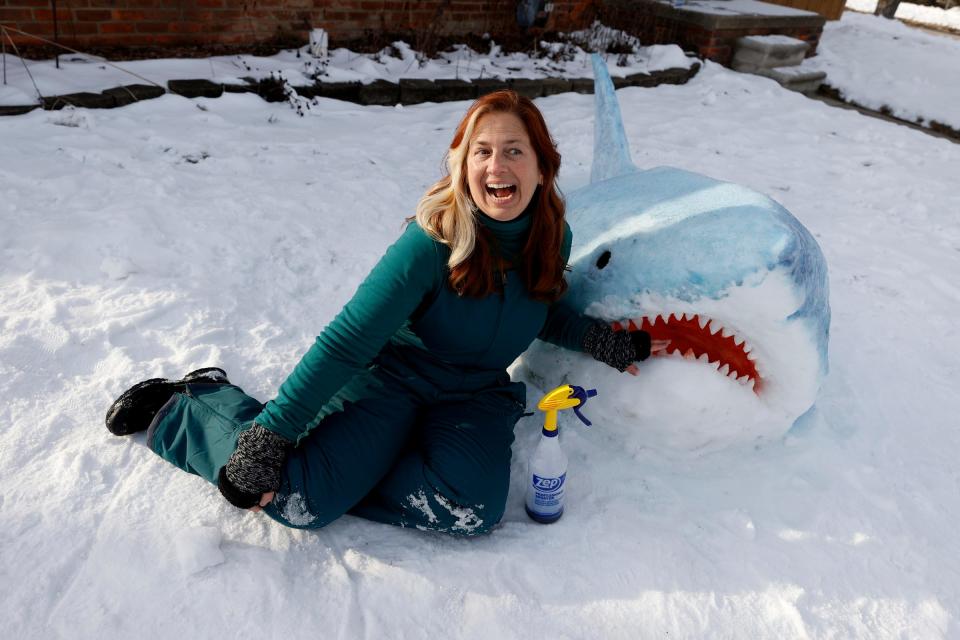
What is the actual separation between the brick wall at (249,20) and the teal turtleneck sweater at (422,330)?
4.00 metres

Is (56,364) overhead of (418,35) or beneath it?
beneath

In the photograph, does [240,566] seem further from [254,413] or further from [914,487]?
[914,487]

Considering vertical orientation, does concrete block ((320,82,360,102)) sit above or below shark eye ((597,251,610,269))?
below

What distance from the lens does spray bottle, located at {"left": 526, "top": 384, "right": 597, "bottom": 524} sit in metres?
1.80

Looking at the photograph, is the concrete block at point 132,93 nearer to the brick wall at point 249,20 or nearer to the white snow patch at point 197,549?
the brick wall at point 249,20

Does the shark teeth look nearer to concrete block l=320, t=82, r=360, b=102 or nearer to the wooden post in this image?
concrete block l=320, t=82, r=360, b=102

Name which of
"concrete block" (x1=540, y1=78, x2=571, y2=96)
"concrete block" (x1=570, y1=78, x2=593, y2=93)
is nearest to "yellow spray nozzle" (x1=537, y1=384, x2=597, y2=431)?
"concrete block" (x1=540, y1=78, x2=571, y2=96)

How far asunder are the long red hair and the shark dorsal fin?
3.58 ft

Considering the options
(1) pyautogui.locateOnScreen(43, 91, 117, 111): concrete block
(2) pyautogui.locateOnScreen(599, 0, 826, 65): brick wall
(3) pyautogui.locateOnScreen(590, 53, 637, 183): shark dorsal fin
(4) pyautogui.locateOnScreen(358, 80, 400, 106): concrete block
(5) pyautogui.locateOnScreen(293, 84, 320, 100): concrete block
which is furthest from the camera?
(2) pyautogui.locateOnScreen(599, 0, 826, 65): brick wall

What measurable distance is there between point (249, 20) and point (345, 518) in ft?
15.0

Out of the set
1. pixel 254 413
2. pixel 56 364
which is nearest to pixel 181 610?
pixel 254 413

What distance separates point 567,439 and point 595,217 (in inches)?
28.1

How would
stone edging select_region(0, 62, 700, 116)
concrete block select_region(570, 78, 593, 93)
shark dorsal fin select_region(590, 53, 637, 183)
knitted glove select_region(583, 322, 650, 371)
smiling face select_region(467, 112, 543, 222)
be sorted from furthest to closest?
concrete block select_region(570, 78, 593, 93) → stone edging select_region(0, 62, 700, 116) → shark dorsal fin select_region(590, 53, 637, 183) → knitted glove select_region(583, 322, 650, 371) → smiling face select_region(467, 112, 543, 222)

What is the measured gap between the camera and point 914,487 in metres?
2.13
